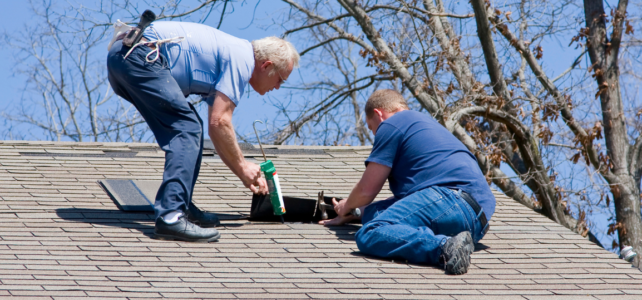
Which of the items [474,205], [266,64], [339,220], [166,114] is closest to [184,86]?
[166,114]

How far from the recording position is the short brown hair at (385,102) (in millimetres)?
4387

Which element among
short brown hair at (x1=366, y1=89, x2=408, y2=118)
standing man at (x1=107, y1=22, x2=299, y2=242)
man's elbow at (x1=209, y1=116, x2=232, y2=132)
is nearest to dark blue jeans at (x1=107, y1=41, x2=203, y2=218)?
standing man at (x1=107, y1=22, x2=299, y2=242)

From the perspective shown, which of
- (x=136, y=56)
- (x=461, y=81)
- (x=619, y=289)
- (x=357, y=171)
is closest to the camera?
(x=619, y=289)

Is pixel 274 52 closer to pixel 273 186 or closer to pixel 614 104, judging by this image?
pixel 273 186

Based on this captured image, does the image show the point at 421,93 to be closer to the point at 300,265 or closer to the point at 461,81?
the point at 461,81

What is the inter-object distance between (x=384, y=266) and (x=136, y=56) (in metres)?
1.86

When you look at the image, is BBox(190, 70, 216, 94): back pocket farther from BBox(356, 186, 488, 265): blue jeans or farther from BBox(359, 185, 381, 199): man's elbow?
BBox(356, 186, 488, 265): blue jeans

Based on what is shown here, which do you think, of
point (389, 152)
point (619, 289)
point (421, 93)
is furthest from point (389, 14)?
point (619, 289)

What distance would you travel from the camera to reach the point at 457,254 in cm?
350

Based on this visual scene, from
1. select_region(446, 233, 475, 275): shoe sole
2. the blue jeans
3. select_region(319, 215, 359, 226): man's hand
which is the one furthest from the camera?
select_region(319, 215, 359, 226): man's hand

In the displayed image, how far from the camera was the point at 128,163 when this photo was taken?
6.31 meters

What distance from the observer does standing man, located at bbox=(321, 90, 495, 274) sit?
373cm

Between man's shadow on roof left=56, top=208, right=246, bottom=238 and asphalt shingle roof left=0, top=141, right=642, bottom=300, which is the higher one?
asphalt shingle roof left=0, top=141, right=642, bottom=300

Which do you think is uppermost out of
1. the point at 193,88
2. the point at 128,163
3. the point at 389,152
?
the point at 193,88
